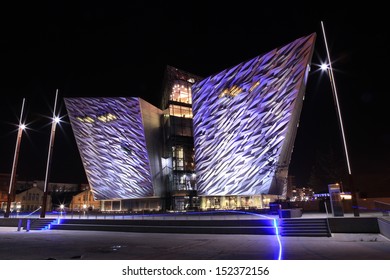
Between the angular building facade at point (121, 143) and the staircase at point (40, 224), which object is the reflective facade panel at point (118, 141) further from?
the staircase at point (40, 224)

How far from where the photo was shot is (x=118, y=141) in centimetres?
3991

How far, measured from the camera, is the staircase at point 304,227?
1365 centimetres

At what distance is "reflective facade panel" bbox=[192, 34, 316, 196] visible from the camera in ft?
92.6

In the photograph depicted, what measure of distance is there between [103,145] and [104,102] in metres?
6.58

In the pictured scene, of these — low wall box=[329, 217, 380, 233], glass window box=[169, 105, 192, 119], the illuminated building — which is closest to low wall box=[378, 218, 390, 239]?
low wall box=[329, 217, 380, 233]

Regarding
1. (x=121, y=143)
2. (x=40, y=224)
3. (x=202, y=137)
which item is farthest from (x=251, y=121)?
(x=40, y=224)

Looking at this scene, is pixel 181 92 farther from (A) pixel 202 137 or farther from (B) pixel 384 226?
(B) pixel 384 226

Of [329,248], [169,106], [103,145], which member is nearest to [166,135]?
[169,106]

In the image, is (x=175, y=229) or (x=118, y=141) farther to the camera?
(x=118, y=141)

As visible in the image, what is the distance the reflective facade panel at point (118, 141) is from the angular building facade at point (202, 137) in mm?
147

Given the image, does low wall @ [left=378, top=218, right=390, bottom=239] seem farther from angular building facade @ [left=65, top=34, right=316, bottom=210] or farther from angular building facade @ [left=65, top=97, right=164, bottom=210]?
angular building facade @ [left=65, top=97, right=164, bottom=210]

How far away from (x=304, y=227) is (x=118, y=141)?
102 ft
